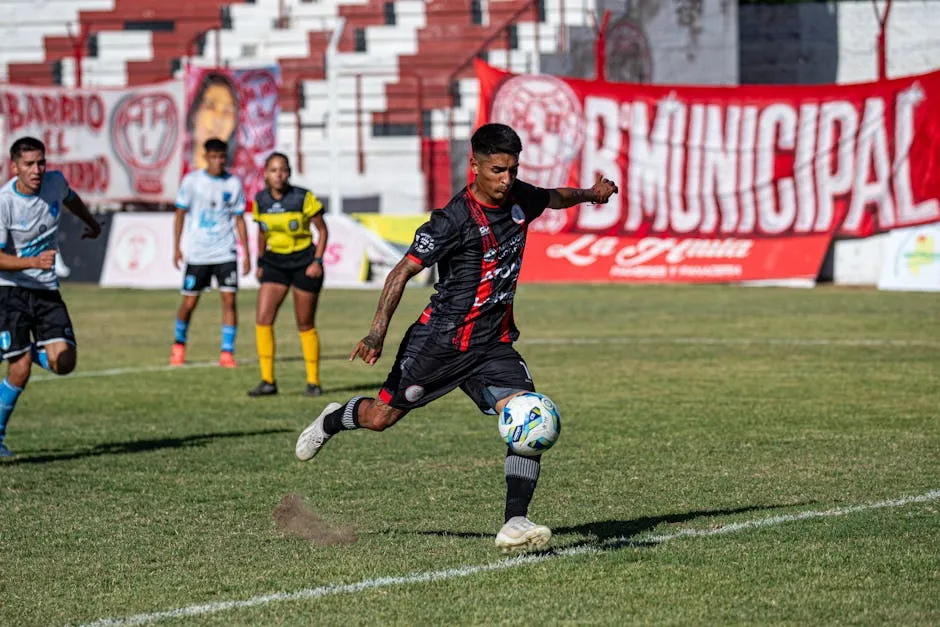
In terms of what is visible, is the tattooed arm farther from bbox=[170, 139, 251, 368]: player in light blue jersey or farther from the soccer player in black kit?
bbox=[170, 139, 251, 368]: player in light blue jersey

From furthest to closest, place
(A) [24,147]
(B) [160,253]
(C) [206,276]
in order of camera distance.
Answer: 1. (B) [160,253]
2. (C) [206,276]
3. (A) [24,147]

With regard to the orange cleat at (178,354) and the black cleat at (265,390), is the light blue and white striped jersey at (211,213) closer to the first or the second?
the orange cleat at (178,354)

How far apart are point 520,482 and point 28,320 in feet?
15.2

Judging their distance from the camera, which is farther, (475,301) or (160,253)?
(160,253)

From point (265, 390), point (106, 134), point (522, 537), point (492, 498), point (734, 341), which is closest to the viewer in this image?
point (522, 537)

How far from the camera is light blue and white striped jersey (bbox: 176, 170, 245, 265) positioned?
1636cm

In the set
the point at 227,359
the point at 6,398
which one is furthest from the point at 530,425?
the point at 227,359

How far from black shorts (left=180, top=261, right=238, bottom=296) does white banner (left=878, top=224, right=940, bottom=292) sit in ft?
48.1

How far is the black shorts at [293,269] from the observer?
46.0ft

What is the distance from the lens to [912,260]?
27266 mm

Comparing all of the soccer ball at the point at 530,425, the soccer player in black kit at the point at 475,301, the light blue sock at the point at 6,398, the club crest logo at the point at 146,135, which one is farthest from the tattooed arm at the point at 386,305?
the club crest logo at the point at 146,135

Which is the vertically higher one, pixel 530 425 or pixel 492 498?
pixel 530 425

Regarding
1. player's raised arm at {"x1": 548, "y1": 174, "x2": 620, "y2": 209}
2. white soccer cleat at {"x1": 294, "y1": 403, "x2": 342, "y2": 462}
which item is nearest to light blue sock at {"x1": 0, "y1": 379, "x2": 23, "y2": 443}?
white soccer cleat at {"x1": 294, "y1": 403, "x2": 342, "y2": 462}

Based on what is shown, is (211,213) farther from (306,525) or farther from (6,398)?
(306,525)
